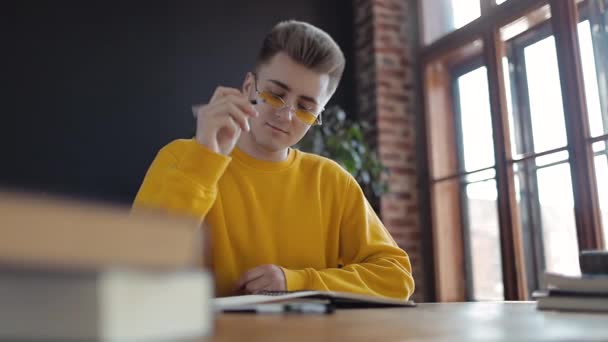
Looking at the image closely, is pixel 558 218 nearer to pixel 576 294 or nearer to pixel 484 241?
pixel 484 241

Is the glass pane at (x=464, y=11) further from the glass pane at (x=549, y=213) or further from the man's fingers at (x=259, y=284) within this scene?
the man's fingers at (x=259, y=284)

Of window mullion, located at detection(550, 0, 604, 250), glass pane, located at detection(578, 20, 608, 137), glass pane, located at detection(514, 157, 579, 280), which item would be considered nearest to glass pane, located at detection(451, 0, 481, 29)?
window mullion, located at detection(550, 0, 604, 250)

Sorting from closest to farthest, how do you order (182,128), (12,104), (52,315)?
(52,315)
(12,104)
(182,128)

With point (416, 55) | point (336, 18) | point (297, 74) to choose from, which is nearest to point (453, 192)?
point (416, 55)

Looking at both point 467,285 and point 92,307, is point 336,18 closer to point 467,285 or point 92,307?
point 467,285

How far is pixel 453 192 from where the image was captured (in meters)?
3.91

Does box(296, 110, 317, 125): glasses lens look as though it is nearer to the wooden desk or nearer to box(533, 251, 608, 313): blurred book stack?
box(533, 251, 608, 313): blurred book stack

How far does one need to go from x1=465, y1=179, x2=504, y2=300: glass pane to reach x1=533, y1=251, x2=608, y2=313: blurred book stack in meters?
2.84

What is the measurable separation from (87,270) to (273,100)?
3.85 feet

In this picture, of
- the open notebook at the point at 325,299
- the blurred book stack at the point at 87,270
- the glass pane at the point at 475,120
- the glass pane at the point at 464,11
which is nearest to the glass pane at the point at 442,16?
the glass pane at the point at 464,11

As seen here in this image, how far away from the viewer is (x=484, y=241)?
144 inches

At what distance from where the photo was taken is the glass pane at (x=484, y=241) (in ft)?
11.7

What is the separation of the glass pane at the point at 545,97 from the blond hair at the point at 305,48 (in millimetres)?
2085

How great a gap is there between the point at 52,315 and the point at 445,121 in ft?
13.1
